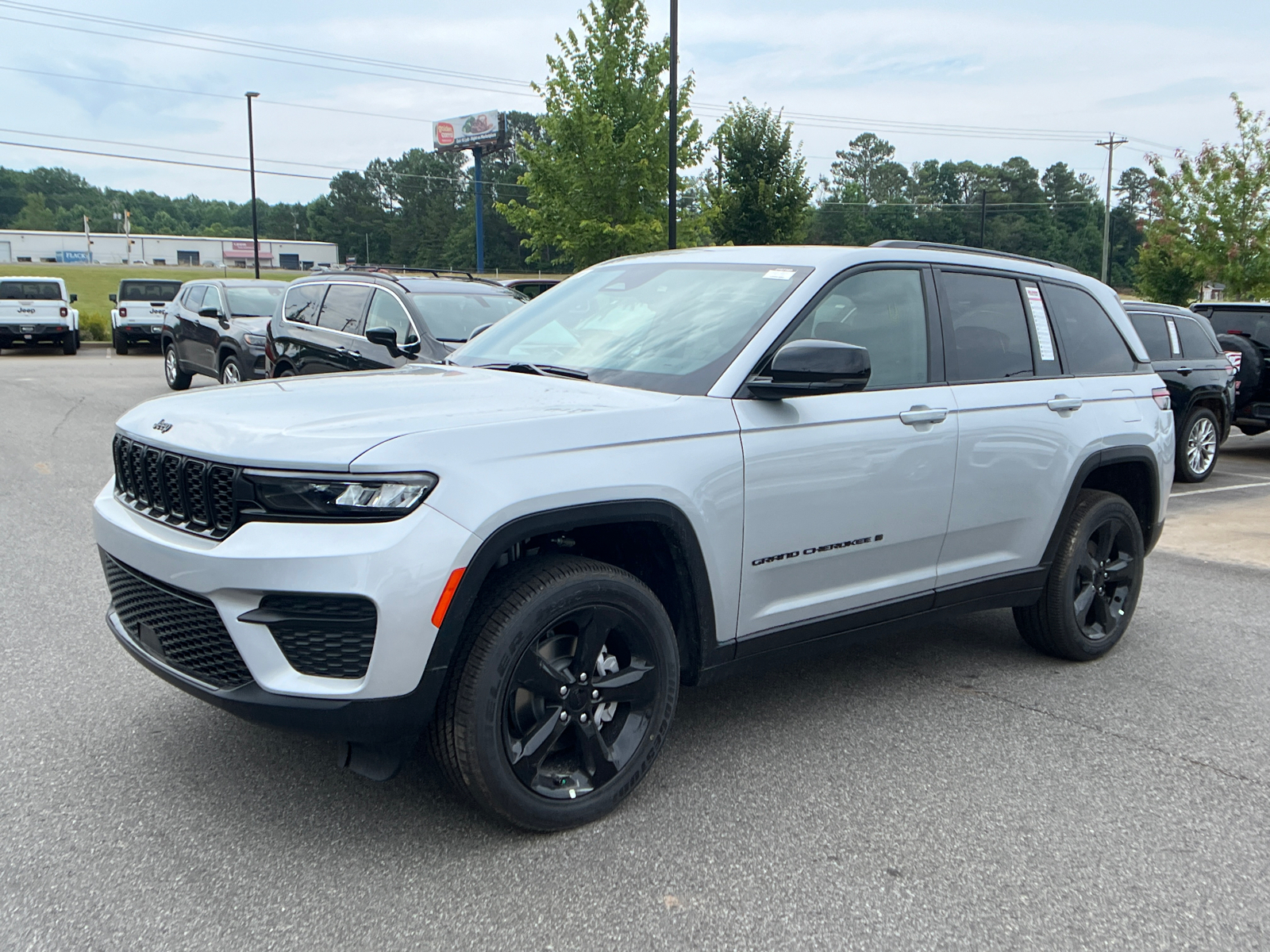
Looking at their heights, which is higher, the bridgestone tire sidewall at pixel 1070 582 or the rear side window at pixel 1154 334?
the rear side window at pixel 1154 334

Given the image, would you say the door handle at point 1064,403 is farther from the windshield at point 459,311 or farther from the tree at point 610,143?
the tree at point 610,143

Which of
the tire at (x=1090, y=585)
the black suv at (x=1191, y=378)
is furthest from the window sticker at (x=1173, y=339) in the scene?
the tire at (x=1090, y=585)

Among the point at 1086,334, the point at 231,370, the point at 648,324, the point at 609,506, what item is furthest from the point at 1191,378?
the point at 231,370

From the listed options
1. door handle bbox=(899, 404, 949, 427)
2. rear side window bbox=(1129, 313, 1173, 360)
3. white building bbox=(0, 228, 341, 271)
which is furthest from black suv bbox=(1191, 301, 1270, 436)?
white building bbox=(0, 228, 341, 271)

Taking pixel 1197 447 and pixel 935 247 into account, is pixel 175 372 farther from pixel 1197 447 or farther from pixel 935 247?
pixel 935 247

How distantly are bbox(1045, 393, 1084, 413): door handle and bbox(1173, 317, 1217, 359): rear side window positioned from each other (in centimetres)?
788

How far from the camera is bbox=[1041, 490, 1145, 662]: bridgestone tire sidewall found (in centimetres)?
474

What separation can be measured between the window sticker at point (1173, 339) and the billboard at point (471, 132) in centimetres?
6863

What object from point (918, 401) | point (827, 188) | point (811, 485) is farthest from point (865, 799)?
point (827, 188)

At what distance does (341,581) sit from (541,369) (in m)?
1.46

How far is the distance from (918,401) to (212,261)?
139m

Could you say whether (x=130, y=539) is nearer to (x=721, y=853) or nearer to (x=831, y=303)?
(x=721, y=853)

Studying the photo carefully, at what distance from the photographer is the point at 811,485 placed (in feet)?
11.9

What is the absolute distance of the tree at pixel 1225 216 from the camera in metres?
29.3
